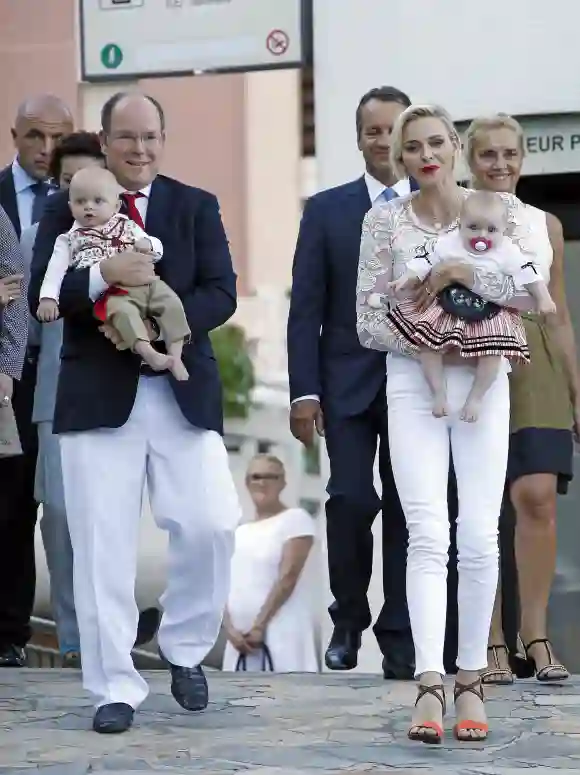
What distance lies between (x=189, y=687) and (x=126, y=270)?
138cm

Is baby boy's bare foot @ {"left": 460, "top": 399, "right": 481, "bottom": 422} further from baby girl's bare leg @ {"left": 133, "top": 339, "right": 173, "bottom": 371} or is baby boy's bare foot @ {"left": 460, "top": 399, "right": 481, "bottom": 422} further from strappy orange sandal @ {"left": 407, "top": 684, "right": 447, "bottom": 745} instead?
baby girl's bare leg @ {"left": 133, "top": 339, "right": 173, "bottom": 371}

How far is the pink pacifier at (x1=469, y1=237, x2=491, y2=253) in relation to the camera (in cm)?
582

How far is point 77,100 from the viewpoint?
14.2 metres

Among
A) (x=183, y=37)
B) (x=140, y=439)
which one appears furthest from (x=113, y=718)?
(x=183, y=37)

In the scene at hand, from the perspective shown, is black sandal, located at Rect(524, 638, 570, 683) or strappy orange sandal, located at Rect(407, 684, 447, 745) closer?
strappy orange sandal, located at Rect(407, 684, 447, 745)

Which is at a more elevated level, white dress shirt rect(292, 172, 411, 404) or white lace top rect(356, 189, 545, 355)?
white dress shirt rect(292, 172, 411, 404)

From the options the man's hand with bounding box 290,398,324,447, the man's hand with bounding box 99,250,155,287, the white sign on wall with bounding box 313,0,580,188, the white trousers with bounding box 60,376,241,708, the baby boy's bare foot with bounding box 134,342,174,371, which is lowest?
the white trousers with bounding box 60,376,241,708

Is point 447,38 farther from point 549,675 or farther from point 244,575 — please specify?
point 549,675

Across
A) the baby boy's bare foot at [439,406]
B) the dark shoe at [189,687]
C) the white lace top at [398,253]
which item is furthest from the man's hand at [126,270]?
the dark shoe at [189,687]

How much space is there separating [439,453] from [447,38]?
172 inches

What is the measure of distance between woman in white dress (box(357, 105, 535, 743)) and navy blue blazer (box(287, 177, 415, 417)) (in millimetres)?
1082

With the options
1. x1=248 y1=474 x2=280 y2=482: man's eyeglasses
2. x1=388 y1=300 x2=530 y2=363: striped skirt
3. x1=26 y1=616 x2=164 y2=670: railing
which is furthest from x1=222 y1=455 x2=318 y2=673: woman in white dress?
x1=388 y1=300 x2=530 y2=363: striped skirt

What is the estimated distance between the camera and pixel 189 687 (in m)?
6.40

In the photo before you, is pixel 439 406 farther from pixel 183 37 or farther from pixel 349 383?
pixel 183 37
